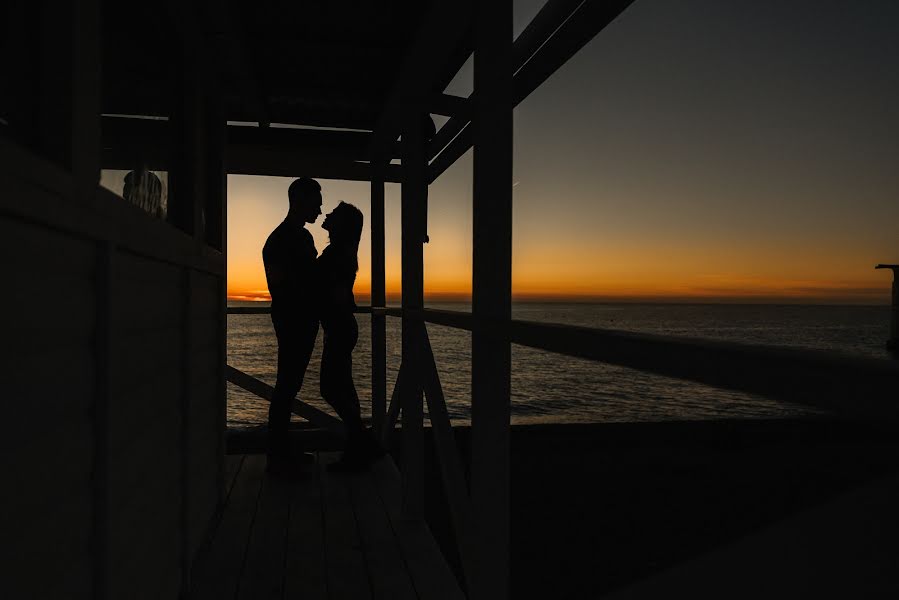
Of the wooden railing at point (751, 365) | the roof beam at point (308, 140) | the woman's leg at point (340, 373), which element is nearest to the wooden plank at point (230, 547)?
the woman's leg at point (340, 373)

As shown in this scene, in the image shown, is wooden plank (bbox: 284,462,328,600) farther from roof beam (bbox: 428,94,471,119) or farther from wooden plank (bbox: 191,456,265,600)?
roof beam (bbox: 428,94,471,119)

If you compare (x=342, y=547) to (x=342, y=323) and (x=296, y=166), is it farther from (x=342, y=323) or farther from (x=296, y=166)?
(x=296, y=166)

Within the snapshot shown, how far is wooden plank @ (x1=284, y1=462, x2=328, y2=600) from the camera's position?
2584mm

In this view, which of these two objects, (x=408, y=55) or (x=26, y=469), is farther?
(x=408, y=55)

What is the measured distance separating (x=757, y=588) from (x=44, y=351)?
1.18 metres

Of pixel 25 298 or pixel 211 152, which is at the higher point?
pixel 211 152

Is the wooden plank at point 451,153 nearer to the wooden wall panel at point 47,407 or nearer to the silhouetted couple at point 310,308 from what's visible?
the silhouetted couple at point 310,308

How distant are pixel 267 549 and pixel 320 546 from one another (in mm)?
259

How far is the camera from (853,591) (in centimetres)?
Answer: 48

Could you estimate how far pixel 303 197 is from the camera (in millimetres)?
3898

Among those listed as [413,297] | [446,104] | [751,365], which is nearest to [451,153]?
[446,104]

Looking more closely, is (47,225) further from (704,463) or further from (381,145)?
(704,463)

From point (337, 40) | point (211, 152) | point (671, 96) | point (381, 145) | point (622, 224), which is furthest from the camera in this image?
point (622, 224)

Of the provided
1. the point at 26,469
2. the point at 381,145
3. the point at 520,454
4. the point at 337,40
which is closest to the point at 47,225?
the point at 26,469
